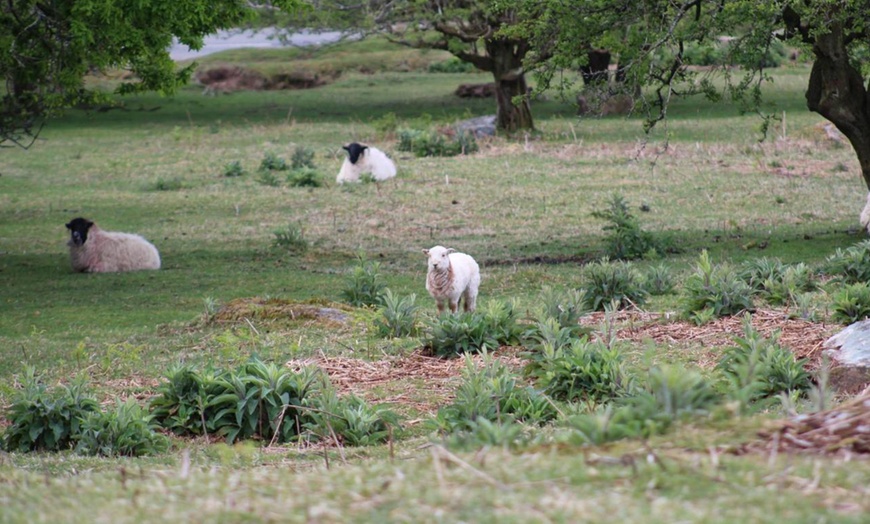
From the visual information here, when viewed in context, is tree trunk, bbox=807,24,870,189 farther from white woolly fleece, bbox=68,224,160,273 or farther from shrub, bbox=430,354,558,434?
white woolly fleece, bbox=68,224,160,273

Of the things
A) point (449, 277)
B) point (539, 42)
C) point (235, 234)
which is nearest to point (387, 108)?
point (235, 234)

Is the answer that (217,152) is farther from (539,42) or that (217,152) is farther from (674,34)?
(674,34)

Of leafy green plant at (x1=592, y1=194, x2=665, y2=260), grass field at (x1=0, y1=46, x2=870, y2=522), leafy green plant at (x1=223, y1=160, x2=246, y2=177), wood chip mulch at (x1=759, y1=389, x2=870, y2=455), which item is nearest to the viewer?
grass field at (x1=0, y1=46, x2=870, y2=522)

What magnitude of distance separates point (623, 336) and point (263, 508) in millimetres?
7107

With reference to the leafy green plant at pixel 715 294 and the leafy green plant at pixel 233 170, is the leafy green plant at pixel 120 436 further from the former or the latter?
the leafy green plant at pixel 233 170

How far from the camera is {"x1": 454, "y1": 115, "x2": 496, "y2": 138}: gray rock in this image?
29.4 meters

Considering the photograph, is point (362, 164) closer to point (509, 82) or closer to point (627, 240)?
point (509, 82)

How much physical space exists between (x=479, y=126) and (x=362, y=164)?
6.97 metres

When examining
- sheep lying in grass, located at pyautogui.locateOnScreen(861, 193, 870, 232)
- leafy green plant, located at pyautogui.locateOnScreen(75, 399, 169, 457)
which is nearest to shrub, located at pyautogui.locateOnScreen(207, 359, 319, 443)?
leafy green plant, located at pyautogui.locateOnScreen(75, 399, 169, 457)

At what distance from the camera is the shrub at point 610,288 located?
38.7 ft

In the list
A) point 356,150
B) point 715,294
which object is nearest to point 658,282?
point 715,294

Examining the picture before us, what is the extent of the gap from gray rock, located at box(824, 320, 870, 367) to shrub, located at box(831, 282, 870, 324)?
1.13 metres

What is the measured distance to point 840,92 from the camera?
15.4 meters

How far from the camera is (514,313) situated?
33.6 feet
